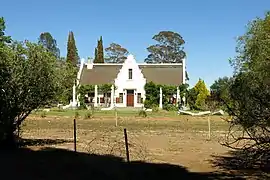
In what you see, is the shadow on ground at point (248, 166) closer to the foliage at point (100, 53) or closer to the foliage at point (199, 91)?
the foliage at point (199, 91)

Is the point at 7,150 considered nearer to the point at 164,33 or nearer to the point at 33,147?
the point at 33,147

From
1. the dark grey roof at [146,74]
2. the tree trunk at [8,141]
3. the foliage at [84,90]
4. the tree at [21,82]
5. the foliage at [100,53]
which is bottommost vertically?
the tree trunk at [8,141]

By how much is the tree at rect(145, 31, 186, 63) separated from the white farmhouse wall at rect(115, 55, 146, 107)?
3239 cm

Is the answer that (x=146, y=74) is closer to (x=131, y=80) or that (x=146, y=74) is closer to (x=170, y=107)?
(x=131, y=80)

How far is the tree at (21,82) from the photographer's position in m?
16.8

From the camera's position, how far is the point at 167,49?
346 feet

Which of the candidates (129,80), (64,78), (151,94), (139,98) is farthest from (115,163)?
(129,80)

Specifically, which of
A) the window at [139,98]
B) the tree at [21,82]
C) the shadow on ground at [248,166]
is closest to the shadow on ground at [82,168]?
the shadow on ground at [248,166]

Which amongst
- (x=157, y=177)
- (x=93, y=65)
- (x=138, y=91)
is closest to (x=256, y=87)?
(x=157, y=177)

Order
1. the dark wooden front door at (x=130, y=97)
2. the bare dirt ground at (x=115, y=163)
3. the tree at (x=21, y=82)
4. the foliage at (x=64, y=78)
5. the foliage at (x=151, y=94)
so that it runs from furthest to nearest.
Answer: the dark wooden front door at (x=130, y=97), the foliage at (x=151, y=94), the foliage at (x=64, y=78), the tree at (x=21, y=82), the bare dirt ground at (x=115, y=163)

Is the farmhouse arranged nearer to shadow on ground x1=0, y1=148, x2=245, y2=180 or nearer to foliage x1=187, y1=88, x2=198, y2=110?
foliage x1=187, y1=88, x2=198, y2=110

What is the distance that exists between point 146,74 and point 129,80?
12.5 feet

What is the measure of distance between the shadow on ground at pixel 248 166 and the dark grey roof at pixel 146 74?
184 feet

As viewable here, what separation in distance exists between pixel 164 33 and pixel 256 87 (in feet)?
310
